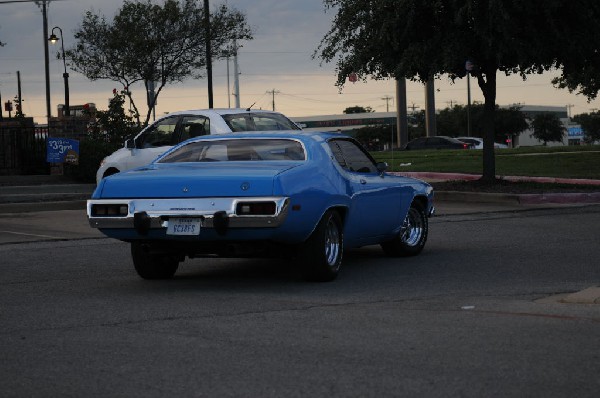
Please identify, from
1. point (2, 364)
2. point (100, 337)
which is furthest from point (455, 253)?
point (2, 364)

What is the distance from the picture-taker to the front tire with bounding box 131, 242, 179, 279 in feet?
35.8

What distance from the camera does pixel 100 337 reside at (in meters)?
7.73

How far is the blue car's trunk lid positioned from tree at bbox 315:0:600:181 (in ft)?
38.9

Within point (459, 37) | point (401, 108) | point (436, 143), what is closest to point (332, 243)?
point (459, 37)

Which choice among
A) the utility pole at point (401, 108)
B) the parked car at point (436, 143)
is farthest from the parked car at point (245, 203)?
the utility pole at point (401, 108)

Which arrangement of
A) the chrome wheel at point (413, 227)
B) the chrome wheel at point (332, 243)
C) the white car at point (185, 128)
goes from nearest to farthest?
the chrome wheel at point (332, 243)
the chrome wheel at point (413, 227)
the white car at point (185, 128)

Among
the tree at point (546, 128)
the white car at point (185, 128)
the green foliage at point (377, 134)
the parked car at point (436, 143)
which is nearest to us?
the white car at point (185, 128)

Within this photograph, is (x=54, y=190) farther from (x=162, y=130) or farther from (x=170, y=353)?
(x=170, y=353)

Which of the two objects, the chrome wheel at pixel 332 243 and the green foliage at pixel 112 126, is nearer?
the chrome wheel at pixel 332 243

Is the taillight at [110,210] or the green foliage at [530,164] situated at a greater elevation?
the taillight at [110,210]

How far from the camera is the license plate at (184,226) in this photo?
9.91m

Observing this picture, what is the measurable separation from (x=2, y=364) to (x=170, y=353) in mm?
1004

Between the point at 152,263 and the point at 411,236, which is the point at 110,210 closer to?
the point at 152,263

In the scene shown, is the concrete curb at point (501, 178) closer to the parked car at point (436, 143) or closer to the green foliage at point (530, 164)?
the green foliage at point (530, 164)
